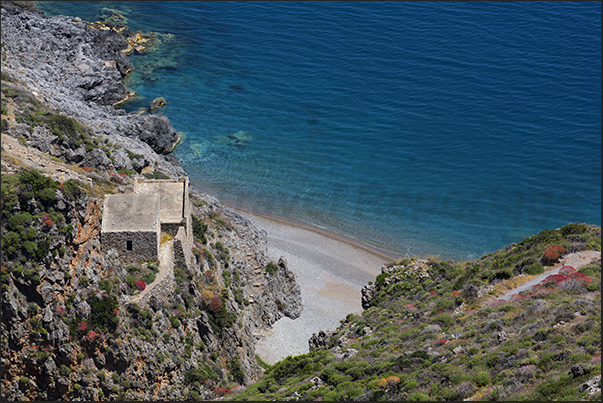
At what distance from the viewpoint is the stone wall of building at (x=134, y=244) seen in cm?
4591

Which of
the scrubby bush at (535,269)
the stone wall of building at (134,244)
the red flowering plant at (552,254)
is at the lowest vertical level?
the scrubby bush at (535,269)

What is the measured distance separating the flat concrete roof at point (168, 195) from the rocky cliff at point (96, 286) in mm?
2398

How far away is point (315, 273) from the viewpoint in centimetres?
7556

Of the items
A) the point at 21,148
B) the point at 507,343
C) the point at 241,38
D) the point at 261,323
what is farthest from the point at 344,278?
the point at 241,38

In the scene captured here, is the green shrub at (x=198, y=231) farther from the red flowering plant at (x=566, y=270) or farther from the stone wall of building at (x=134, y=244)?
the red flowering plant at (x=566, y=270)

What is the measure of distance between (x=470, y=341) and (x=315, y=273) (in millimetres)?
37134

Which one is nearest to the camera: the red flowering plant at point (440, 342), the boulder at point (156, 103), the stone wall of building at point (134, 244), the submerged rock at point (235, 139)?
the red flowering plant at point (440, 342)

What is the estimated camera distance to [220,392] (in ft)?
154

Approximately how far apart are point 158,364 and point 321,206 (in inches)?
1923

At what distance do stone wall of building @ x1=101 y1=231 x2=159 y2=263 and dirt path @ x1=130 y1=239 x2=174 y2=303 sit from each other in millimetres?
847

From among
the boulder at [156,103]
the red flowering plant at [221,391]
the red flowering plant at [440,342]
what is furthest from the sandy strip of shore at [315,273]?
the boulder at [156,103]

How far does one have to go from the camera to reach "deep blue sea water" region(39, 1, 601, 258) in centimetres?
8931

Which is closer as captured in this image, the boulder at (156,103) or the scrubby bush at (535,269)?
the scrubby bush at (535,269)

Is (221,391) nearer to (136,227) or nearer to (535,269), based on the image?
(136,227)
